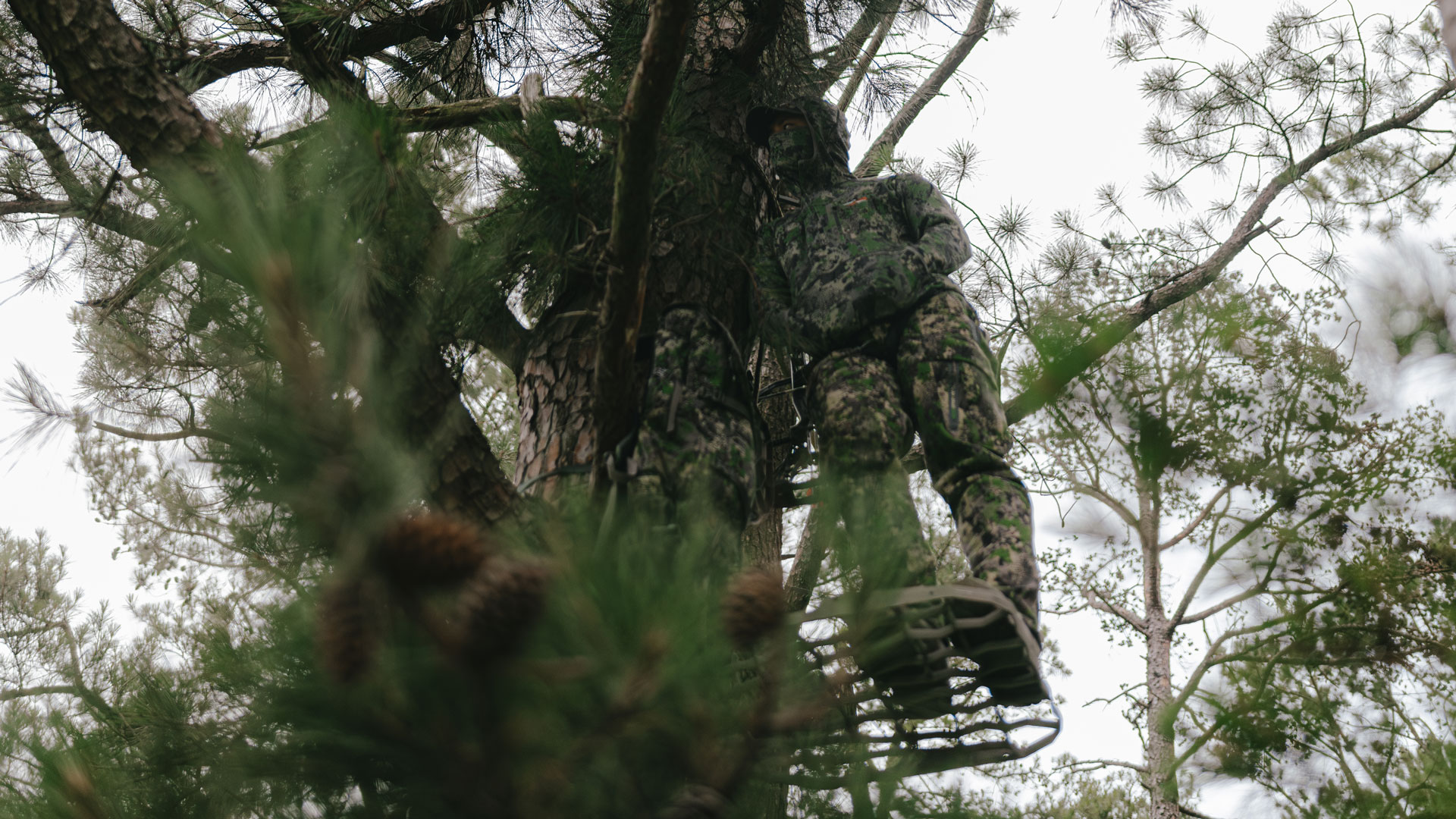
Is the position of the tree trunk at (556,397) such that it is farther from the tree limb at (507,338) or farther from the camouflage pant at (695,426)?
the camouflage pant at (695,426)

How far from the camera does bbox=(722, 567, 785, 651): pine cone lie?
0.86 m

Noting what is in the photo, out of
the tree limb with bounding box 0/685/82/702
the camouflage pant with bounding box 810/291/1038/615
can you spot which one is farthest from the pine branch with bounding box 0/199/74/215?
the camouflage pant with bounding box 810/291/1038/615

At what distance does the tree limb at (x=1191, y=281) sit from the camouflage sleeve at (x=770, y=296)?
2.03ft

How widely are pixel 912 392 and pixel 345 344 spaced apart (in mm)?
1483

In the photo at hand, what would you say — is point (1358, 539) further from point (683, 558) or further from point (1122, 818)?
point (1122, 818)

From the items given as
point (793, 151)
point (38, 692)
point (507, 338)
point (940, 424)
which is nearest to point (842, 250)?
Result: point (793, 151)

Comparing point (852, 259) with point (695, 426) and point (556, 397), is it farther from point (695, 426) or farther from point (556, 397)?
point (556, 397)

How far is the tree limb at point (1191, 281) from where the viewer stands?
1501mm

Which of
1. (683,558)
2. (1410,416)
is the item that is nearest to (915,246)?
(683,558)

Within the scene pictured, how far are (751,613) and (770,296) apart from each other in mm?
1663

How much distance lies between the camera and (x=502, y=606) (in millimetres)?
621

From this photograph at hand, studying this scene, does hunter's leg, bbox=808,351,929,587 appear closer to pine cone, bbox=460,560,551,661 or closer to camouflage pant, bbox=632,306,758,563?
camouflage pant, bbox=632,306,758,563

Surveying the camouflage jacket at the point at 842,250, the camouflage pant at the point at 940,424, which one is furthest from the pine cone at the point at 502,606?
the camouflage jacket at the point at 842,250

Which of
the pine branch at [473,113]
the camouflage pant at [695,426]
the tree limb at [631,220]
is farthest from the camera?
the pine branch at [473,113]
